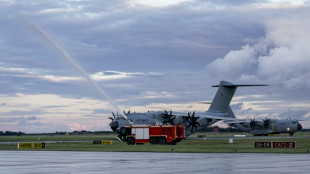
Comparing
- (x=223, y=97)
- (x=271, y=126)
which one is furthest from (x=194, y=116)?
(x=271, y=126)

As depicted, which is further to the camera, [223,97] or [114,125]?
[223,97]

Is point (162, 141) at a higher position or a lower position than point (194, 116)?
lower

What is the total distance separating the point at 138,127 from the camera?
73938mm

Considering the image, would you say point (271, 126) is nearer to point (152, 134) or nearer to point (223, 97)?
point (223, 97)

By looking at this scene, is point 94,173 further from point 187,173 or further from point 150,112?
point 150,112

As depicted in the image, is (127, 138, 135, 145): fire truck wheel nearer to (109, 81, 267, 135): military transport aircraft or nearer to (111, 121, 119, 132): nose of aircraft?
(109, 81, 267, 135): military transport aircraft

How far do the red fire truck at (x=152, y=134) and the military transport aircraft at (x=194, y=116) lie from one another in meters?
2.84

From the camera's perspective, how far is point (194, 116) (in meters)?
105

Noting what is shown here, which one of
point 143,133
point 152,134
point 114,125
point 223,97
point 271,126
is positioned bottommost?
point 152,134

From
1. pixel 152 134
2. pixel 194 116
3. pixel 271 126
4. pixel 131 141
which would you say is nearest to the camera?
Answer: pixel 152 134

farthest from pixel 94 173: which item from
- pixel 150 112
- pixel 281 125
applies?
pixel 281 125

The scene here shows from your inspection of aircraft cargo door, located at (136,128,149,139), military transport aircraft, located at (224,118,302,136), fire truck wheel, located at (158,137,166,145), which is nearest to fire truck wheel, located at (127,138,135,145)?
aircraft cargo door, located at (136,128,149,139)

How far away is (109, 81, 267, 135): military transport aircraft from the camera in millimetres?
88281

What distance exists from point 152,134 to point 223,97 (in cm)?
4872
